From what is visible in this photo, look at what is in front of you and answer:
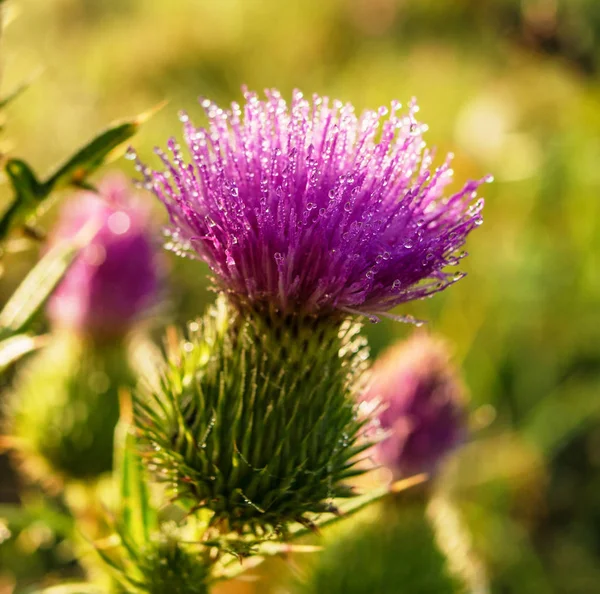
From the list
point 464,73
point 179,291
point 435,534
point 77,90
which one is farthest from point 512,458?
point 464,73

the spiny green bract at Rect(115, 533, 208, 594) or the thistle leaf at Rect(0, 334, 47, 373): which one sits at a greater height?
the thistle leaf at Rect(0, 334, 47, 373)

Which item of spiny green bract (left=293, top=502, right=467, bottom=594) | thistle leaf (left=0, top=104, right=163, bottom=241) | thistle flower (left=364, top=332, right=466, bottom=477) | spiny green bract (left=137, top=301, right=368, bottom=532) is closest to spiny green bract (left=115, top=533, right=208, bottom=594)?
spiny green bract (left=137, top=301, right=368, bottom=532)

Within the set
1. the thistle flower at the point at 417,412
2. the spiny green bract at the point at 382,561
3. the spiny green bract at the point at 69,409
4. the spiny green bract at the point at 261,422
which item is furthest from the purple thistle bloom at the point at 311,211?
the spiny green bract at the point at 69,409

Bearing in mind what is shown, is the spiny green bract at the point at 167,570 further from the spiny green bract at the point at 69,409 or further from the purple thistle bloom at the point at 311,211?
the spiny green bract at the point at 69,409

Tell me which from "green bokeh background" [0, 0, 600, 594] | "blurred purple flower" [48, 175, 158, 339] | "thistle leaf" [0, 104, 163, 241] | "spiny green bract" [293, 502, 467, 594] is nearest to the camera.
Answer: "thistle leaf" [0, 104, 163, 241]

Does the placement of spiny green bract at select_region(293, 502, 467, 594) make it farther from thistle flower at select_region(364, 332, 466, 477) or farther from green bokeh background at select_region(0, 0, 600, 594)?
green bokeh background at select_region(0, 0, 600, 594)
